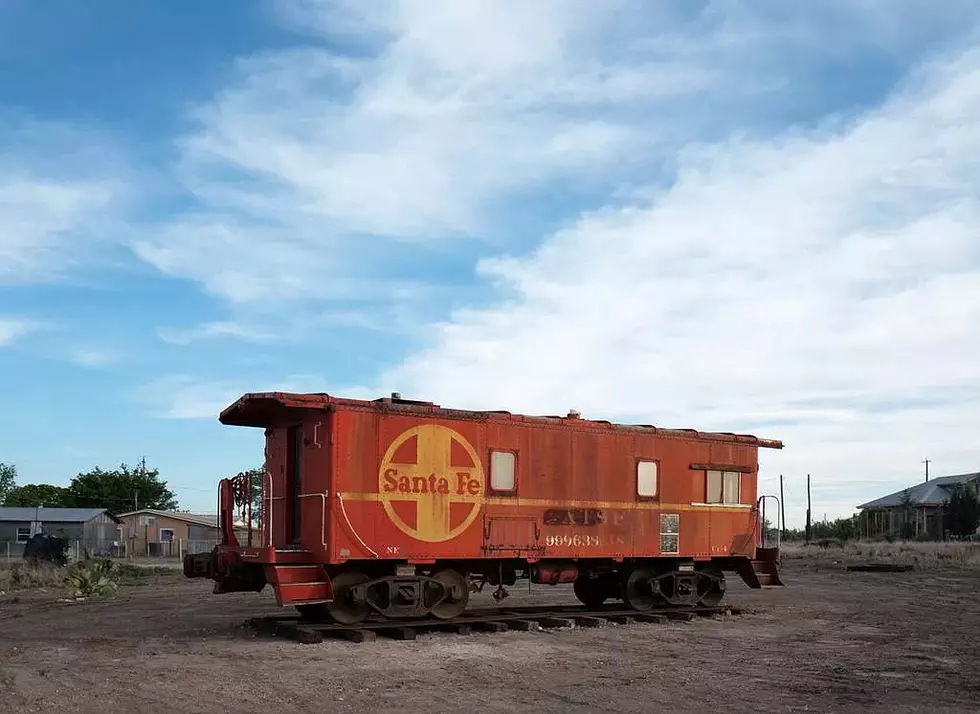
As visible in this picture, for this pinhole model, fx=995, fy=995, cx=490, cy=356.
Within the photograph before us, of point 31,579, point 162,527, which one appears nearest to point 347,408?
point 31,579

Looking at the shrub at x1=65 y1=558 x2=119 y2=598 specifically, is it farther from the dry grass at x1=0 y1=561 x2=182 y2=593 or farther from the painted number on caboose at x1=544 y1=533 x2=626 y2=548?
the painted number on caboose at x1=544 y1=533 x2=626 y2=548

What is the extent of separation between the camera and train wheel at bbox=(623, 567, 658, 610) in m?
19.3

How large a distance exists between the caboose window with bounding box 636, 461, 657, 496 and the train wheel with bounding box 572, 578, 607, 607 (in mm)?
2335

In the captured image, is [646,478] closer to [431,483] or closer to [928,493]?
[431,483]

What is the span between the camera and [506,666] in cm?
1284

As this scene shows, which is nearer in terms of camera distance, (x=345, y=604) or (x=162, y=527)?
(x=345, y=604)

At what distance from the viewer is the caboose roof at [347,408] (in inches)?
625

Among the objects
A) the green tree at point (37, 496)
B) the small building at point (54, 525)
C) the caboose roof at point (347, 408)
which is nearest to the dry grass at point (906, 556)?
the caboose roof at point (347, 408)

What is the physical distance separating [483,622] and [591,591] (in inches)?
182

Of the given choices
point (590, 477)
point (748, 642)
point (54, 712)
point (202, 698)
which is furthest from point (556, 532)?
point (54, 712)

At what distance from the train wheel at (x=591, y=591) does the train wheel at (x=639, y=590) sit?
3.17ft

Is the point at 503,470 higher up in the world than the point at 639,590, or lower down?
higher up

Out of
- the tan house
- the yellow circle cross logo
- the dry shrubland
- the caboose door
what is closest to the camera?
the yellow circle cross logo

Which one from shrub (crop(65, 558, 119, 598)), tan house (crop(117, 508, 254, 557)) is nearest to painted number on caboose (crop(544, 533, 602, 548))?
shrub (crop(65, 558, 119, 598))
